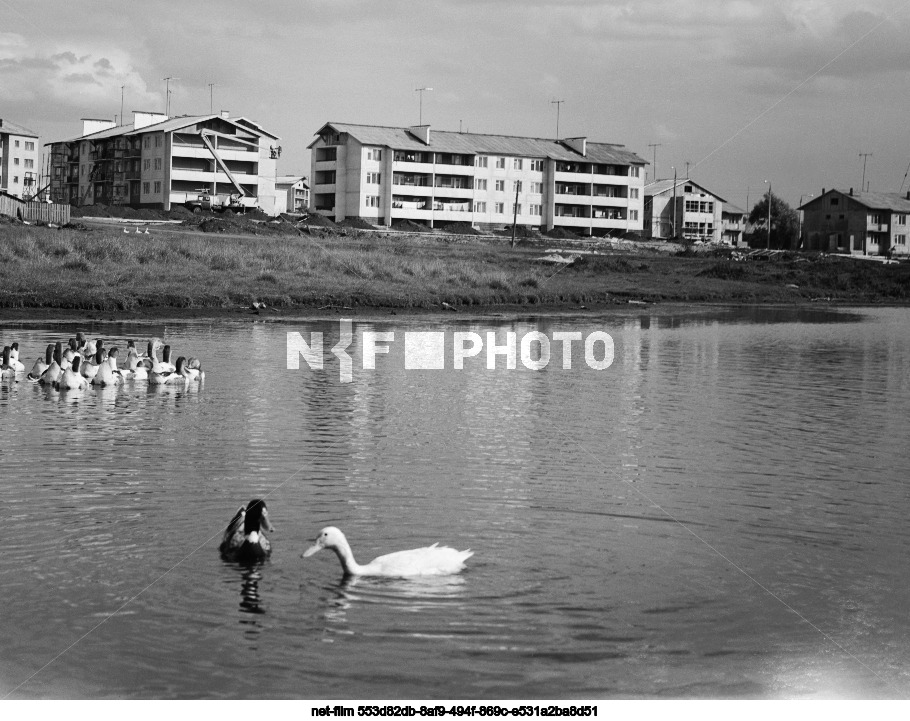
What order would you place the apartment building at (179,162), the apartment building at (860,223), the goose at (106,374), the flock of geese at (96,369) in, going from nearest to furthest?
the flock of geese at (96,369), the goose at (106,374), the apartment building at (179,162), the apartment building at (860,223)

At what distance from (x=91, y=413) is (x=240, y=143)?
9947 centimetres

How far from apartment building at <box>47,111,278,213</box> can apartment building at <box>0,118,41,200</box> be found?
415 inches

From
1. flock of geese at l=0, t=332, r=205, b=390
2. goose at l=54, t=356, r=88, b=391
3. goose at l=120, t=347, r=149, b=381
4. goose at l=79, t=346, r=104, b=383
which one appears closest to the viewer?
goose at l=54, t=356, r=88, b=391

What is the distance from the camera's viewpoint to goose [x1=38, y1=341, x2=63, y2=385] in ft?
82.3

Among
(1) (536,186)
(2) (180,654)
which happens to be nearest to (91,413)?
(2) (180,654)

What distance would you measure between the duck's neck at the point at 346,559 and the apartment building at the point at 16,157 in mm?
126812

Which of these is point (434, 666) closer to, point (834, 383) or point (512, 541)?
point (512, 541)

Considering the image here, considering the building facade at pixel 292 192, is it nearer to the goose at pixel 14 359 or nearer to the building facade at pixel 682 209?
the building facade at pixel 682 209

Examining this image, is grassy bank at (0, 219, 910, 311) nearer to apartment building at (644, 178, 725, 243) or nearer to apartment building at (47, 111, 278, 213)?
apartment building at (47, 111, 278, 213)

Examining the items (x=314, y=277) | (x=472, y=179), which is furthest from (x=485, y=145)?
(x=314, y=277)

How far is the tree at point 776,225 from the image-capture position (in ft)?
504

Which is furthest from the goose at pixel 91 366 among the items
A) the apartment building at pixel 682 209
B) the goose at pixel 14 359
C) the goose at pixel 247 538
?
the apartment building at pixel 682 209

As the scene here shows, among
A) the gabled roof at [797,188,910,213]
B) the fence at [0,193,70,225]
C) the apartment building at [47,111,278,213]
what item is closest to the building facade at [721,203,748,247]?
the gabled roof at [797,188,910,213]

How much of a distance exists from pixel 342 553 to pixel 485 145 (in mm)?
121901
